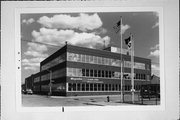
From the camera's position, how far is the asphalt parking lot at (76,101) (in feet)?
12.0

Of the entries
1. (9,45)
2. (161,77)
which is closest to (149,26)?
(161,77)

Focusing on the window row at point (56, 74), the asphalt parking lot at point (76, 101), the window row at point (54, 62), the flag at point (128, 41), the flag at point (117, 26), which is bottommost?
the asphalt parking lot at point (76, 101)

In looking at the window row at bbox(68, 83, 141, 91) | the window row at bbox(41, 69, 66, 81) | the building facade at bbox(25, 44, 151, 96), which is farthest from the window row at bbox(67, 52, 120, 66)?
the window row at bbox(68, 83, 141, 91)

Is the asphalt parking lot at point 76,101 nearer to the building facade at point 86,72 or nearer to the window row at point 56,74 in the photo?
the building facade at point 86,72

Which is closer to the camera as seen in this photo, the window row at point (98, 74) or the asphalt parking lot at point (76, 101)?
the asphalt parking lot at point (76, 101)

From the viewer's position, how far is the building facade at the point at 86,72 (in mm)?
3777

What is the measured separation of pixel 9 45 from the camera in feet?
12.0

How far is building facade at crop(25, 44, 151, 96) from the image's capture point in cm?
378

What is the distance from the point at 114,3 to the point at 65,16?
2.60 feet

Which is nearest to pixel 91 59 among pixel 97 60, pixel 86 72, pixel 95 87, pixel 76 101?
pixel 97 60

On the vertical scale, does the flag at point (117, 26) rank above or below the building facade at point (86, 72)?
above

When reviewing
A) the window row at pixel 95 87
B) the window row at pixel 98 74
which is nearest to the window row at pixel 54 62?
the window row at pixel 98 74

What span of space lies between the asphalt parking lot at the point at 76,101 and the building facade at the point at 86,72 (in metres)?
0.09

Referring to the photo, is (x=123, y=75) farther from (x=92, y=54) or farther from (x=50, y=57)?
(x=50, y=57)
